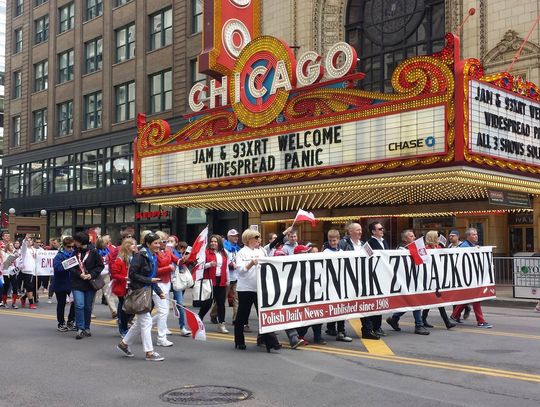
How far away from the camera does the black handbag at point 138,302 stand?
353 inches

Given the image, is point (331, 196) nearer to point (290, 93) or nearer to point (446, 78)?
point (290, 93)

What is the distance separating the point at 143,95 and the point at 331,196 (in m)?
16.9

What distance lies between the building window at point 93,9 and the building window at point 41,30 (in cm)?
486

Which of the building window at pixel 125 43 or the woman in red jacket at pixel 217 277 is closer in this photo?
the woman in red jacket at pixel 217 277

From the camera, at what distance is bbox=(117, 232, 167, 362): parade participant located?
897 centimetres

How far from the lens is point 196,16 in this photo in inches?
1337

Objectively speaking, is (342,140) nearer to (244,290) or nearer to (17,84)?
(244,290)

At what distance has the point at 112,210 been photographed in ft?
126

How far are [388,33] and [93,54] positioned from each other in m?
21.2

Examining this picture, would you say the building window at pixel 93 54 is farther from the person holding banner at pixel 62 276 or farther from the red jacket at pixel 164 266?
the red jacket at pixel 164 266

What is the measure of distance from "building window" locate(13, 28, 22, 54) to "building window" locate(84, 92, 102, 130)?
33.3 feet

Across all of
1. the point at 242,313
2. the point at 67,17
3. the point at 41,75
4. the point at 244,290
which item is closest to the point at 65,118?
the point at 41,75

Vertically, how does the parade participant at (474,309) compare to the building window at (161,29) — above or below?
below

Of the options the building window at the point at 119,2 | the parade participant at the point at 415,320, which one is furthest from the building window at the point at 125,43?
the parade participant at the point at 415,320
